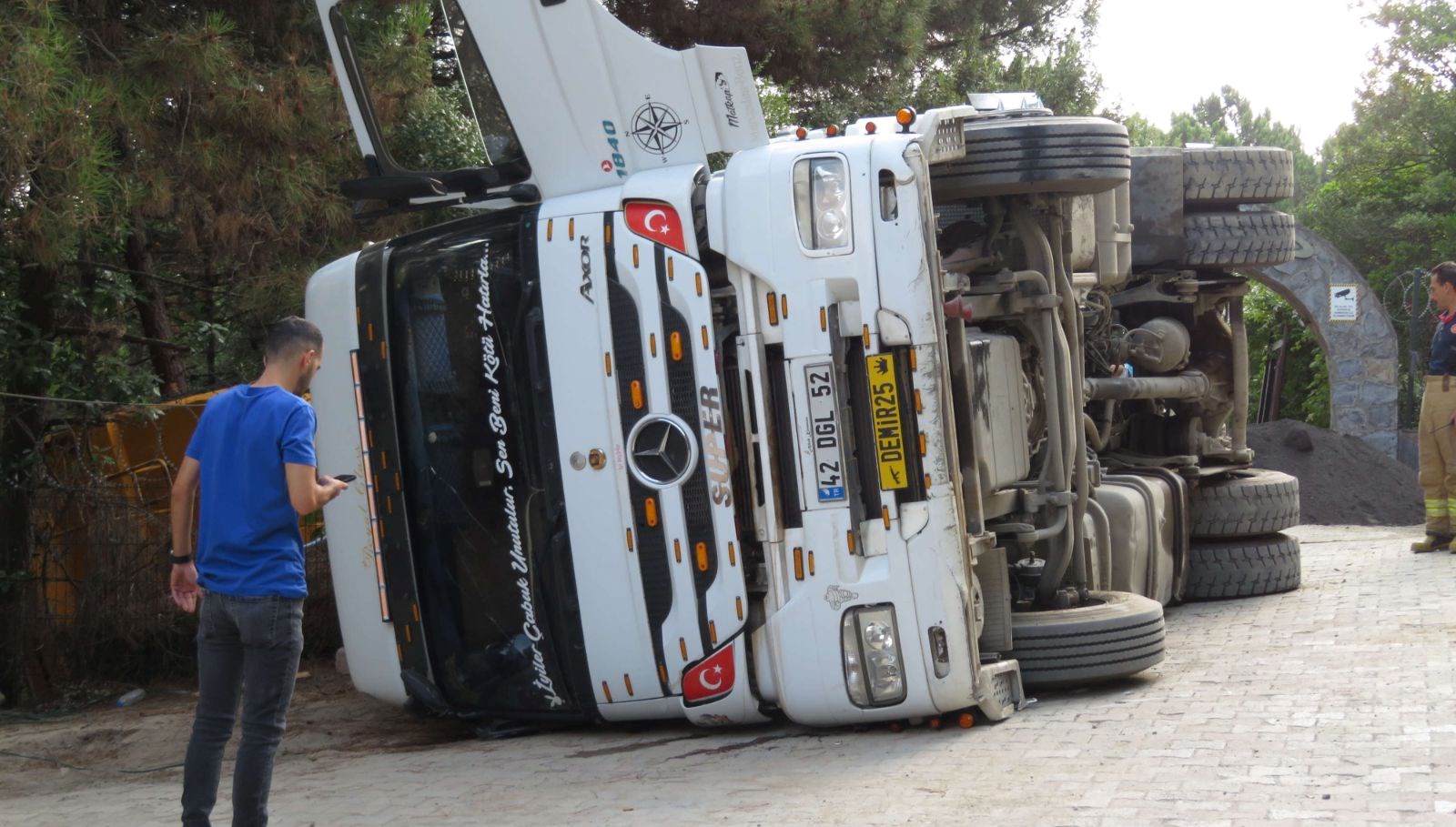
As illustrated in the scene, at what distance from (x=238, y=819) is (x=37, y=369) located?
491 cm

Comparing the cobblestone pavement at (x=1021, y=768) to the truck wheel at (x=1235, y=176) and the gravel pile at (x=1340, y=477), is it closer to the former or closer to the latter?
the truck wheel at (x=1235, y=176)

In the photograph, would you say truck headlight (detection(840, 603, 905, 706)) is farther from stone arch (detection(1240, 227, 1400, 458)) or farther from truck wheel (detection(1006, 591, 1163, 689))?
stone arch (detection(1240, 227, 1400, 458))

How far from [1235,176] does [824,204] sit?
441 centimetres

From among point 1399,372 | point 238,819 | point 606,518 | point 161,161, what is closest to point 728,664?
point 606,518

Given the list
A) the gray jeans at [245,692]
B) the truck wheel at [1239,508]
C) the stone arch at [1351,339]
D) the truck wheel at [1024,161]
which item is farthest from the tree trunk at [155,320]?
the stone arch at [1351,339]

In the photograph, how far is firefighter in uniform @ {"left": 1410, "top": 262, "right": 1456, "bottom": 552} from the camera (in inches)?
393

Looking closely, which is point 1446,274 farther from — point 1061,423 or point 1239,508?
point 1061,423

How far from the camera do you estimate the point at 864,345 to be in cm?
529

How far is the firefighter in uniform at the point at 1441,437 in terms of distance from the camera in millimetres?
9977

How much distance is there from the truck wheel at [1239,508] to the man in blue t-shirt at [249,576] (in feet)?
18.9

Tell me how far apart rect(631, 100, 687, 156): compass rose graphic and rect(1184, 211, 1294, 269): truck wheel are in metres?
4.18

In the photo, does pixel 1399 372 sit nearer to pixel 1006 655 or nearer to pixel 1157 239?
pixel 1157 239

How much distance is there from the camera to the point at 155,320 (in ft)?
34.7

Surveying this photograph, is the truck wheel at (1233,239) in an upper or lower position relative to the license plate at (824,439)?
upper
